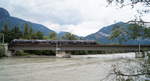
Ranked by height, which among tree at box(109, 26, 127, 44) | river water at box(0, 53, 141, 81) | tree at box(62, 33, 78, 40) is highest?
tree at box(62, 33, 78, 40)

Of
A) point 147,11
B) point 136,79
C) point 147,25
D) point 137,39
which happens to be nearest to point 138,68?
point 136,79

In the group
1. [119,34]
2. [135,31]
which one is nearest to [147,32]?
[135,31]

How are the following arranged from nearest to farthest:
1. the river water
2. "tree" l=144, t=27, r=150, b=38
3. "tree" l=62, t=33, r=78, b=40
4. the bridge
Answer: "tree" l=144, t=27, r=150, b=38 → the river water → the bridge → "tree" l=62, t=33, r=78, b=40

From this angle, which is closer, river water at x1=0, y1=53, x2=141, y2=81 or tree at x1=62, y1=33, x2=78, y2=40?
river water at x1=0, y1=53, x2=141, y2=81

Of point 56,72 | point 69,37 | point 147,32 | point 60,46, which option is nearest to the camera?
point 147,32

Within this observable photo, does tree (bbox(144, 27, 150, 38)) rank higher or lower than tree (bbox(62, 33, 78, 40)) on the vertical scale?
lower

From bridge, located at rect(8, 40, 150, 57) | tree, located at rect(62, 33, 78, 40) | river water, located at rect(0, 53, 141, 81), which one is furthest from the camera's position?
tree, located at rect(62, 33, 78, 40)

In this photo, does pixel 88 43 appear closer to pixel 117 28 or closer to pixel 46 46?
pixel 46 46

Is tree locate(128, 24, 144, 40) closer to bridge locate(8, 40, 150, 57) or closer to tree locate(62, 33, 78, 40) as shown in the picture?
bridge locate(8, 40, 150, 57)

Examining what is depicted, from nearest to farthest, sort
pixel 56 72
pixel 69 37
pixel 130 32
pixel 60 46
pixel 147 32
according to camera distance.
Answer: pixel 147 32, pixel 130 32, pixel 56 72, pixel 60 46, pixel 69 37

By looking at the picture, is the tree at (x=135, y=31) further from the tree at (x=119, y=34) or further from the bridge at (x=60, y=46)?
the bridge at (x=60, y=46)

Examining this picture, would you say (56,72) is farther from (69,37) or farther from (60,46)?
(69,37)

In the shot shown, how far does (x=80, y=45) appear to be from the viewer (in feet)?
225

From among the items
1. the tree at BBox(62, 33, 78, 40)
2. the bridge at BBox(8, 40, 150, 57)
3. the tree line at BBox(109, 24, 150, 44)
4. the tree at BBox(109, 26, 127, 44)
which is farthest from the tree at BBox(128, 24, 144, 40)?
the tree at BBox(62, 33, 78, 40)
